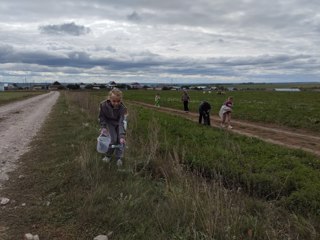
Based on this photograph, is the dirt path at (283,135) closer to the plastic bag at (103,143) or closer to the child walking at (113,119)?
the child walking at (113,119)

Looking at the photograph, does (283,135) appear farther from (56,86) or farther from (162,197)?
(56,86)

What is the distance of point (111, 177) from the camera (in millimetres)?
7051

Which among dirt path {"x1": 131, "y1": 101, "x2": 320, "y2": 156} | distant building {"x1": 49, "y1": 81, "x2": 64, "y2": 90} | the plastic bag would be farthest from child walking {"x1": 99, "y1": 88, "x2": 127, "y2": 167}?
distant building {"x1": 49, "y1": 81, "x2": 64, "y2": 90}

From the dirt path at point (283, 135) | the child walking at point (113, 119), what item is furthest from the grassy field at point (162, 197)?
the dirt path at point (283, 135)

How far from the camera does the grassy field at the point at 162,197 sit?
16.3 ft

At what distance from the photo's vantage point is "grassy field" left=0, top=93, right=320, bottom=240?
16.3 feet

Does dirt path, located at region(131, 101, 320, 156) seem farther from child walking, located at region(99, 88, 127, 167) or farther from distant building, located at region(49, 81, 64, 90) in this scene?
distant building, located at region(49, 81, 64, 90)

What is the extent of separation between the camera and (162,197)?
6156 millimetres

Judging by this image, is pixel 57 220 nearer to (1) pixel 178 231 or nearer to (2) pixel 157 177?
(1) pixel 178 231

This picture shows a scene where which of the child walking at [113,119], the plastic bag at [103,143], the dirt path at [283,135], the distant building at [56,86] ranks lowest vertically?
the distant building at [56,86]

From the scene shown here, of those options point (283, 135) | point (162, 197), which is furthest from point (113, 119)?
point (283, 135)

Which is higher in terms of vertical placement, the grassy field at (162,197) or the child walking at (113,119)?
the child walking at (113,119)

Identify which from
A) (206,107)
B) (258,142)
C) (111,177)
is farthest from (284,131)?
(111,177)

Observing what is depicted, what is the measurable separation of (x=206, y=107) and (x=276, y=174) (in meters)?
10.7
